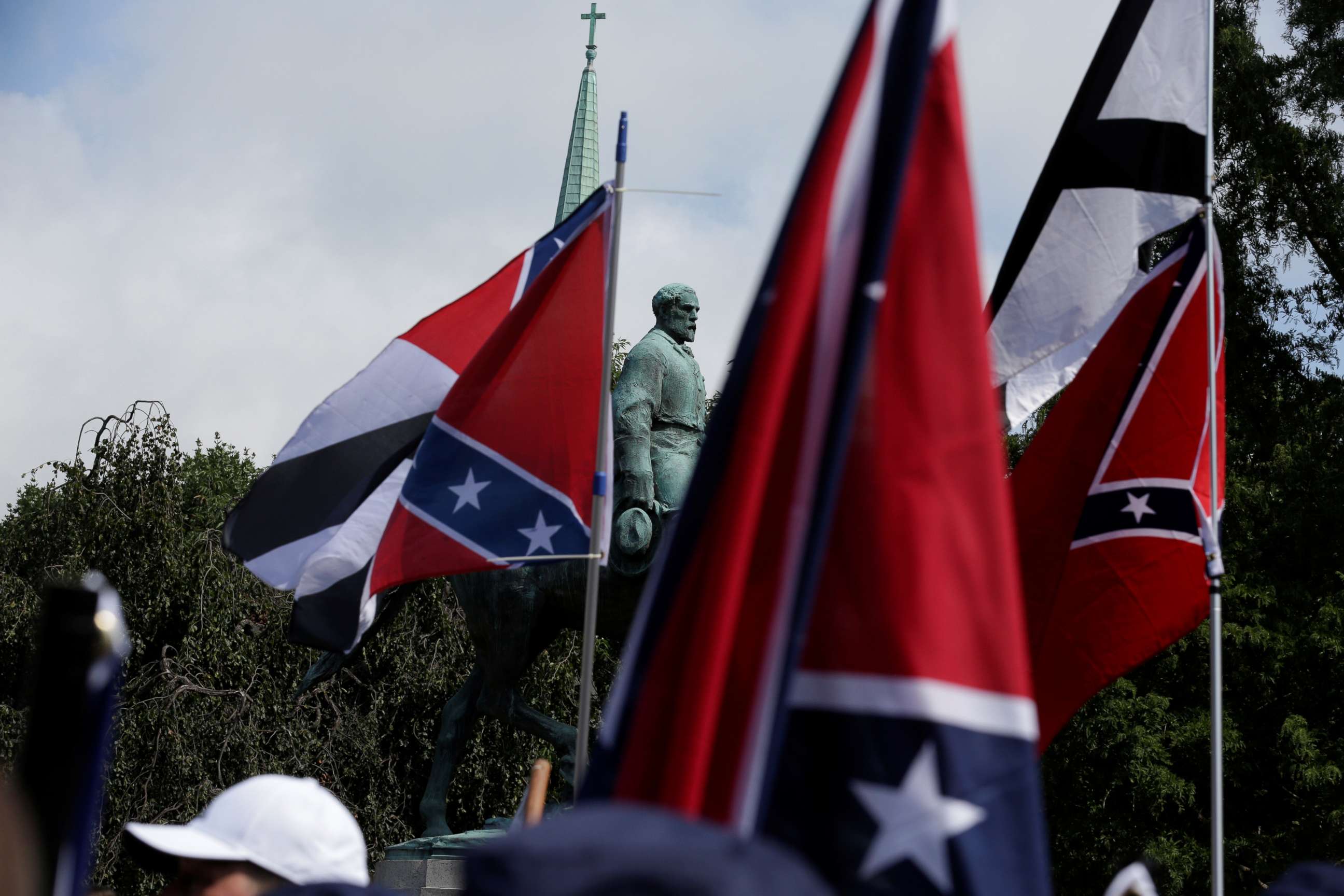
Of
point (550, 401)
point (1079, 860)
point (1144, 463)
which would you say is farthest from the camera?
point (1079, 860)

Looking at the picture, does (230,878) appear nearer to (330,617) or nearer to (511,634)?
(330,617)

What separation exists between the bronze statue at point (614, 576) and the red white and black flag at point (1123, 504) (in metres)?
3.36

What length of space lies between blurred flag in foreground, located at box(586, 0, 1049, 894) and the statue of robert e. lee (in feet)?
20.0

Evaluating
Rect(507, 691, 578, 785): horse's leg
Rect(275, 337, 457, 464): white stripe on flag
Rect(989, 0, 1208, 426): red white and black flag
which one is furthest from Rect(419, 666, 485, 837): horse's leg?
Rect(989, 0, 1208, 426): red white and black flag

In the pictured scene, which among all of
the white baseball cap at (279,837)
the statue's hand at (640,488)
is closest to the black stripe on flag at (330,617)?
the statue's hand at (640,488)

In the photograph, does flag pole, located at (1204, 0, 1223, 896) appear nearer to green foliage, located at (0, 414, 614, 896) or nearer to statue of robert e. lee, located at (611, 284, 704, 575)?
statue of robert e. lee, located at (611, 284, 704, 575)

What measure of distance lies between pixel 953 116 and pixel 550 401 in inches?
129

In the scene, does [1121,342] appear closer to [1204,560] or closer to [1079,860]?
[1204,560]

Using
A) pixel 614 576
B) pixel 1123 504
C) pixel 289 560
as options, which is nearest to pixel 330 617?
pixel 289 560

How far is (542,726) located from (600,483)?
4.34 m

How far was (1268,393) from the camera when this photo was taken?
1731 centimetres

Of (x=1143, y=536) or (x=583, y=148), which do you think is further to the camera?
(x=583, y=148)

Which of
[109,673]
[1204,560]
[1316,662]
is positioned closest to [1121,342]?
[1204,560]

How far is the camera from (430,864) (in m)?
8.04
